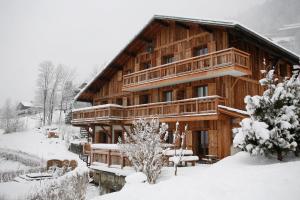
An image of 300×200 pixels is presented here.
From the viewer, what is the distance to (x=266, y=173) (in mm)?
8500

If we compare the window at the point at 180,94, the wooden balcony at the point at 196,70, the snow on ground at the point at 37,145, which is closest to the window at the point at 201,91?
the wooden balcony at the point at 196,70

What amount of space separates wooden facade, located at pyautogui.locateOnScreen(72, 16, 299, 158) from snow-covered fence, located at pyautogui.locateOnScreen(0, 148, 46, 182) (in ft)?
20.7

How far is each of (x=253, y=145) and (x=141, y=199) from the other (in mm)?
5328

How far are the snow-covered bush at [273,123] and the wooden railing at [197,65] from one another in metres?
5.07

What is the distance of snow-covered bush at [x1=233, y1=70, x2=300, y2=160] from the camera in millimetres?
10695

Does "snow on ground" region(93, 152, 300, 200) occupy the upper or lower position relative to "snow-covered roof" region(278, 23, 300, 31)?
lower

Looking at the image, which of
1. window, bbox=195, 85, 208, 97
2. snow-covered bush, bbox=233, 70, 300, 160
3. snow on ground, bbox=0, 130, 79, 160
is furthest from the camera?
snow on ground, bbox=0, 130, 79, 160

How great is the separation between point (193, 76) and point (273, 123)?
814 cm

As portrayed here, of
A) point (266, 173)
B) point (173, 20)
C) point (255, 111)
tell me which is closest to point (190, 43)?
point (173, 20)

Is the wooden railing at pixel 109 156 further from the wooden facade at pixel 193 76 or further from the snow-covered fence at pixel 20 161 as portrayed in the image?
the snow-covered fence at pixel 20 161

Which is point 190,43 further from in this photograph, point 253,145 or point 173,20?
point 253,145

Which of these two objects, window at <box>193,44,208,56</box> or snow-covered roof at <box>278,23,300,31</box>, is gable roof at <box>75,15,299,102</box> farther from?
snow-covered roof at <box>278,23,300,31</box>

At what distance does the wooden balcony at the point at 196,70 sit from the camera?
16.8 meters

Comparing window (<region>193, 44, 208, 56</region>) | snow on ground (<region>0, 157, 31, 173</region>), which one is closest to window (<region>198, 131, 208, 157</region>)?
window (<region>193, 44, 208, 56</region>)
